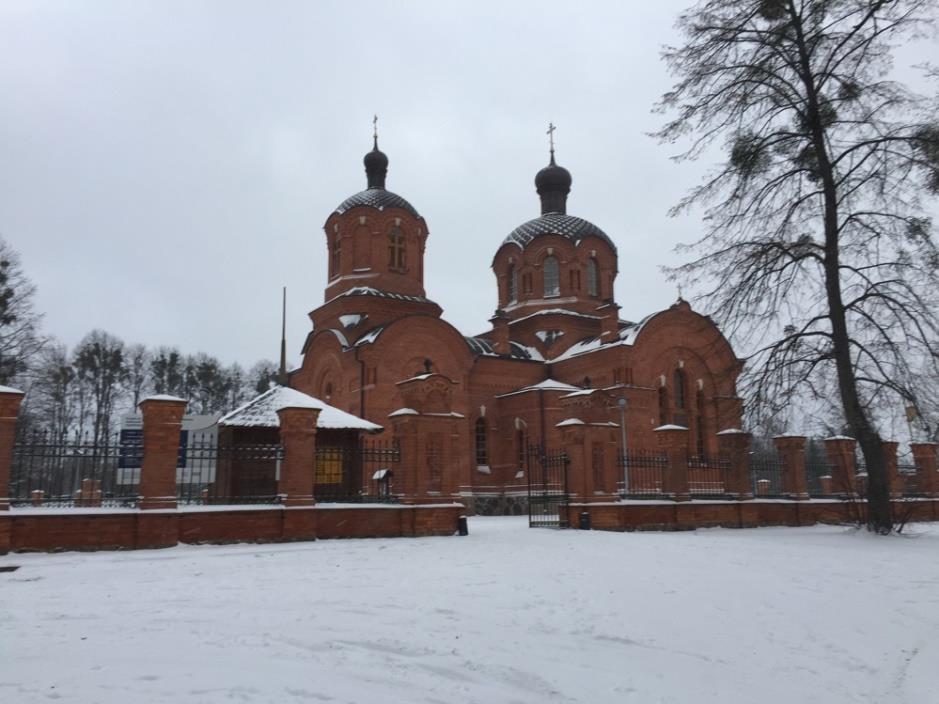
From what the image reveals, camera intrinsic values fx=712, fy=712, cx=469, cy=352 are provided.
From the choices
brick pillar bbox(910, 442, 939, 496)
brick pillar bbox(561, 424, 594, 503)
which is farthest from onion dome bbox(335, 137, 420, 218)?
brick pillar bbox(910, 442, 939, 496)

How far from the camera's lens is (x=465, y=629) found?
16.8 feet

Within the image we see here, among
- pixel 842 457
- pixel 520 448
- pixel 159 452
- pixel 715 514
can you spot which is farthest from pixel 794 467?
pixel 159 452

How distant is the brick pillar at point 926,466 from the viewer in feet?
58.1

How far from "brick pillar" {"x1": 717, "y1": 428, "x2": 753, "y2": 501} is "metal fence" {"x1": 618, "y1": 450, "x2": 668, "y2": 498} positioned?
1.30m

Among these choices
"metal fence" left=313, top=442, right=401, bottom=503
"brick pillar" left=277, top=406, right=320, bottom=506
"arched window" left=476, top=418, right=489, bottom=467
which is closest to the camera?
"brick pillar" left=277, top=406, right=320, bottom=506

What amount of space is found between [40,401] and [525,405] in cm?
1996

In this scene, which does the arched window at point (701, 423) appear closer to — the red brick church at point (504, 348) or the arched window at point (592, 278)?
the red brick church at point (504, 348)

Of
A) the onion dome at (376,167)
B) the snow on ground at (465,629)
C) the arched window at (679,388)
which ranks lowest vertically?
the snow on ground at (465,629)

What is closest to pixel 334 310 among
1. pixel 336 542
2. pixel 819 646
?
pixel 336 542

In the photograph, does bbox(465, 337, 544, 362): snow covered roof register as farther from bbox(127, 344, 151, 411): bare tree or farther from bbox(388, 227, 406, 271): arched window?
bbox(127, 344, 151, 411): bare tree

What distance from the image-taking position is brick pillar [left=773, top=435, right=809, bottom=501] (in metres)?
15.6

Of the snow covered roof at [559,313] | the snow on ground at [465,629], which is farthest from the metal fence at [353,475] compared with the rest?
the snow covered roof at [559,313]

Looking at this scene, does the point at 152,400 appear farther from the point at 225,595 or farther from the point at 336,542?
the point at 225,595

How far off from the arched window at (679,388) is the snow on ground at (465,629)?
53.9 ft
